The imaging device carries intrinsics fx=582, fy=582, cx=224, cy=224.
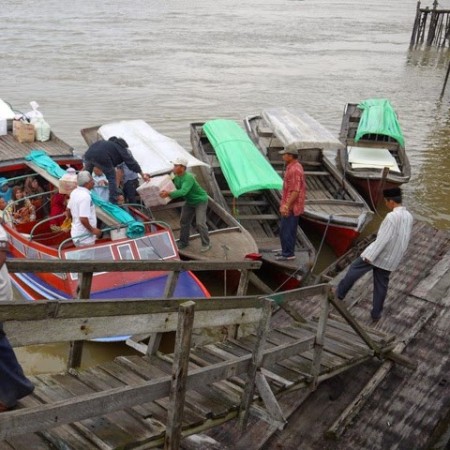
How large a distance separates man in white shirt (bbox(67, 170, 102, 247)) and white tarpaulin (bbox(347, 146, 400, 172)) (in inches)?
320

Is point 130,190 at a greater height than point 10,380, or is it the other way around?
point 10,380

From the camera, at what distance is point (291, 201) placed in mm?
9930

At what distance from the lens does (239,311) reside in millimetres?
4664

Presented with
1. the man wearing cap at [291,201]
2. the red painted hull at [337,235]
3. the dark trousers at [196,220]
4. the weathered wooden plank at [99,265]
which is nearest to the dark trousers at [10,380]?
the weathered wooden plank at [99,265]

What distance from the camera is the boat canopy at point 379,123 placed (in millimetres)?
16094

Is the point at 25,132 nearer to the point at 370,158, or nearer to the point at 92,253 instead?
the point at 92,253

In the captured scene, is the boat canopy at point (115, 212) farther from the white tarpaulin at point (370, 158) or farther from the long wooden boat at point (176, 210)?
the white tarpaulin at point (370, 158)

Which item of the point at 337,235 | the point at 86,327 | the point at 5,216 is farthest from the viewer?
the point at 337,235

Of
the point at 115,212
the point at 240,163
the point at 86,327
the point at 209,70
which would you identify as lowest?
the point at 209,70

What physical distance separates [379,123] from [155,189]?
8192 millimetres

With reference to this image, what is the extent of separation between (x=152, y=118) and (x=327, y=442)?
18545mm

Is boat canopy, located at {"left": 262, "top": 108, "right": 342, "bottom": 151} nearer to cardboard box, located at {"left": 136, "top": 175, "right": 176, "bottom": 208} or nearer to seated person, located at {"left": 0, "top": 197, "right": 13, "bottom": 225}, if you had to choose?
cardboard box, located at {"left": 136, "top": 175, "right": 176, "bottom": 208}

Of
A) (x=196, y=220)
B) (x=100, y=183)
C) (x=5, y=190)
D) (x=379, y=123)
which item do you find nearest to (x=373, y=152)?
(x=379, y=123)

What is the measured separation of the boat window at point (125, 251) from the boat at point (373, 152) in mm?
6288
